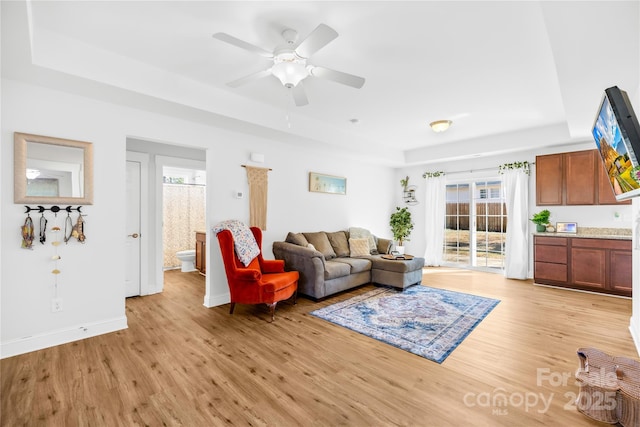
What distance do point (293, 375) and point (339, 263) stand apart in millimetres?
2226

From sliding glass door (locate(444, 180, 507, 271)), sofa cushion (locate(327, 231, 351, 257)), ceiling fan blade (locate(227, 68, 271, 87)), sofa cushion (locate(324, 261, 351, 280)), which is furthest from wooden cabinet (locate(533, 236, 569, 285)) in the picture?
ceiling fan blade (locate(227, 68, 271, 87))

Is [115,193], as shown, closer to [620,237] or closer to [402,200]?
[402,200]

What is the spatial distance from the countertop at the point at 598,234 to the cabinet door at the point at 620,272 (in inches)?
9.7

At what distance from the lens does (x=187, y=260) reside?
5.98 m

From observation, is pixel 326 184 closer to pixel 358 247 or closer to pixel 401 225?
pixel 358 247

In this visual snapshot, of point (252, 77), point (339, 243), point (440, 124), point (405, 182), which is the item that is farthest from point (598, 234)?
point (252, 77)

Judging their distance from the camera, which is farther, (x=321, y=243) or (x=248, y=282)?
(x=321, y=243)

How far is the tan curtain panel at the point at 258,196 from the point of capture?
13.8 feet

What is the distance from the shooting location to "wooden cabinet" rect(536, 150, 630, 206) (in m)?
4.49

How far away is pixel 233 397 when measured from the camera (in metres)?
1.97

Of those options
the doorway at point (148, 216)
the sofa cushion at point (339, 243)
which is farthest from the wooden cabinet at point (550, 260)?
the doorway at point (148, 216)

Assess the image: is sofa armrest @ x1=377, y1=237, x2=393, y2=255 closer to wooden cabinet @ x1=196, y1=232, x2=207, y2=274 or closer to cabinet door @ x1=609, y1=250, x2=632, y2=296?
cabinet door @ x1=609, y1=250, x2=632, y2=296

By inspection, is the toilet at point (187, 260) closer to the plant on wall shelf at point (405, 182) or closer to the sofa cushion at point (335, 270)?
the sofa cushion at point (335, 270)

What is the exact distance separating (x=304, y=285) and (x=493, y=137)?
14.1 feet
